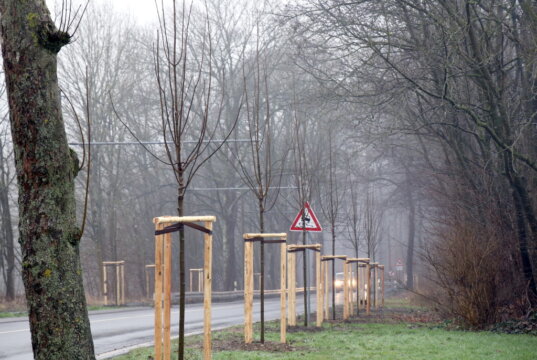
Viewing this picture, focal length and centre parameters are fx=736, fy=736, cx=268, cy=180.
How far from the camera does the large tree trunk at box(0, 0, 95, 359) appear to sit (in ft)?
20.5

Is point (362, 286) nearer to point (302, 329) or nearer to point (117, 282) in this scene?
point (117, 282)

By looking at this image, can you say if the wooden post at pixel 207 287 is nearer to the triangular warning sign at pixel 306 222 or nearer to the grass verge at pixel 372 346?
the grass verge at pixel 372 346

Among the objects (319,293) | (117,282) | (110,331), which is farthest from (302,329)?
(117,282)

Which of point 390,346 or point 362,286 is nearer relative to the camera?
point 390,346

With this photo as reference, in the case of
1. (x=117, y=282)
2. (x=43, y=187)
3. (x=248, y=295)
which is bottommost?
(x=117, y=282)

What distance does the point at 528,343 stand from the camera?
1270cm

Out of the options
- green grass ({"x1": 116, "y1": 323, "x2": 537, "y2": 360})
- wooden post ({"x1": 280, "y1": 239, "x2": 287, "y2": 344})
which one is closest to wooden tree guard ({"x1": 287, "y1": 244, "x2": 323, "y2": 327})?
green grass ({"x1": 116, "y1": 323, "x2": 537, "y2": 360})

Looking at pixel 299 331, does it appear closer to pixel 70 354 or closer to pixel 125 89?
pixel 70 354

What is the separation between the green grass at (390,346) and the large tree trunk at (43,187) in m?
4.20

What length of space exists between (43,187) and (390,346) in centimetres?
722

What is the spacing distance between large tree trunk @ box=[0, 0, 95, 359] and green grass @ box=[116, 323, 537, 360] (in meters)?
4.20

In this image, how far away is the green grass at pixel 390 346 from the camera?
10.5m

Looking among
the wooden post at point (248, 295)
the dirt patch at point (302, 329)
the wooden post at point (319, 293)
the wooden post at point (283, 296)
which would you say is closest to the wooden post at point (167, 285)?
the wooden post at point (248, 295)

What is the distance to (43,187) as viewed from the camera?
633 centimetres
